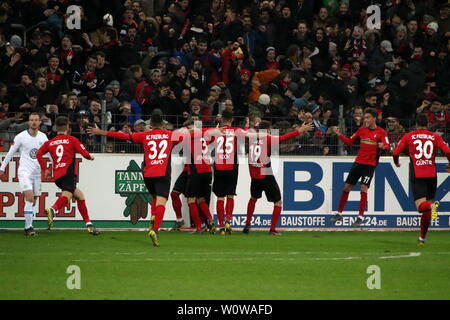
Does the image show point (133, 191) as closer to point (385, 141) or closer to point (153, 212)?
point (153, 212)

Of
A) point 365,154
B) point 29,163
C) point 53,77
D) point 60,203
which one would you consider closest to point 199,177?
point 60,203

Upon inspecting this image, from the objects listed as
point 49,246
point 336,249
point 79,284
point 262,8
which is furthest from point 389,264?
point 262,8

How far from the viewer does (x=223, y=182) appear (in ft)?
57.7

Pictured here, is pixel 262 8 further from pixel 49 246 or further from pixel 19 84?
pixel 49 246

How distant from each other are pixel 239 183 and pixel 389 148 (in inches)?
127

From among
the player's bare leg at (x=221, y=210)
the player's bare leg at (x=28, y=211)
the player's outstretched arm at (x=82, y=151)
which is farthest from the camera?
the player's bare leg at (x=221, y=210)

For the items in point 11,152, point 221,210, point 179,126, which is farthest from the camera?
point 179,126

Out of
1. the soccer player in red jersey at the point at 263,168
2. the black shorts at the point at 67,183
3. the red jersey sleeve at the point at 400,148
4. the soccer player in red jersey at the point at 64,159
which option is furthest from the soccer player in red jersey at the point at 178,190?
the red jersey sleeve at the point at 400,148

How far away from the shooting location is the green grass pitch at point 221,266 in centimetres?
978

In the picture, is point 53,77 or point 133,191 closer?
point 133,191

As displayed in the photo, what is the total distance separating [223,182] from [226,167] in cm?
30

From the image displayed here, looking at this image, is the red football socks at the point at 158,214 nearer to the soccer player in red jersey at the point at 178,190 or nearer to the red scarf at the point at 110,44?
the soccer player in red jersey at the point at 178,190

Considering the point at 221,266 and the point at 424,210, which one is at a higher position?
the point at 424,210

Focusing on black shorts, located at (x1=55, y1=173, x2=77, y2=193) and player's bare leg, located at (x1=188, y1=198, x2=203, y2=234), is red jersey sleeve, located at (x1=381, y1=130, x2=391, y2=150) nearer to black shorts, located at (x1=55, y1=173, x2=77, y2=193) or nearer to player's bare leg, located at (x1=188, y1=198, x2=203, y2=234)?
player's bare leg, located at (x1=188, y1=198, x2=203, y2=234)
